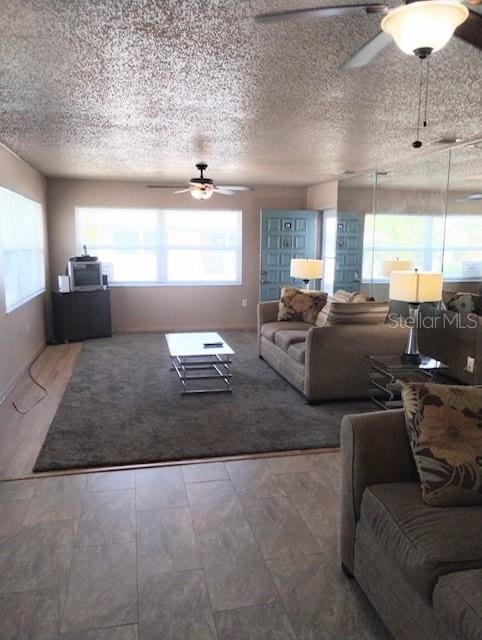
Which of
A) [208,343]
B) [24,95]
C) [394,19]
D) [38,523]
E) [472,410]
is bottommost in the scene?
[38,523]

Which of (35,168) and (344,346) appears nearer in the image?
(344,346)

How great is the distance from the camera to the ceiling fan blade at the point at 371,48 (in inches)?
66.2

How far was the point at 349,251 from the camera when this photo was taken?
7180 millimetres

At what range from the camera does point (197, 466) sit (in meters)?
3.21

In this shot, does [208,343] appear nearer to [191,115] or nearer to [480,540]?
[191,115]

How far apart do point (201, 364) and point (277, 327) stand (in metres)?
0.96

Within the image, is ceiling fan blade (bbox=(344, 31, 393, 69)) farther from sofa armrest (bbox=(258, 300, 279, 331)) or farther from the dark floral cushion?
sofa armrest (bbox=(258, 300, 279, 331))

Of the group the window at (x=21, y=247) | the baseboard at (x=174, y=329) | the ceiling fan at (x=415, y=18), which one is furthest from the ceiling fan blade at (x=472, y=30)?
the baseboard at (x=174, y=329)

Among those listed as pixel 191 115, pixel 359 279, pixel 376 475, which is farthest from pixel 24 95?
pixel 359 279

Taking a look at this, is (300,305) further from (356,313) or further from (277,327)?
(356,313)

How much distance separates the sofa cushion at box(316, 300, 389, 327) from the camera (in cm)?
446

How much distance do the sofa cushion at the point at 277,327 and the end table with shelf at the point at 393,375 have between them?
1271 millimetres

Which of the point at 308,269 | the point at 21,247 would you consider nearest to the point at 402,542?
the point at 308,269

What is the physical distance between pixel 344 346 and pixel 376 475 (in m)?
2.48
